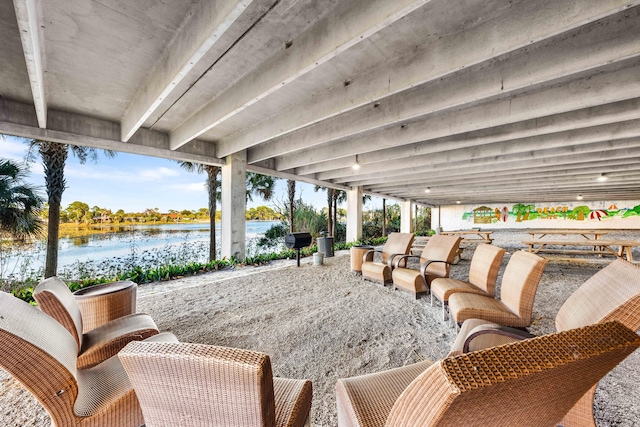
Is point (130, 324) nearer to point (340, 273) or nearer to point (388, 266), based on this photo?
point (388, 266)

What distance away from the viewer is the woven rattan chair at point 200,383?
708 mm

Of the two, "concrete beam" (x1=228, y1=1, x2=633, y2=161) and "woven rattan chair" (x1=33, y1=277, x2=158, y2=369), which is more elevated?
"concrete beam" (x1=228, y1=1, x2=633, y2=161)

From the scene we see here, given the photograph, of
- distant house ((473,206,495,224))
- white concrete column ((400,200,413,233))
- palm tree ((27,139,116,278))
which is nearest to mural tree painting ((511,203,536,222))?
distant house ((473,206,495,224))

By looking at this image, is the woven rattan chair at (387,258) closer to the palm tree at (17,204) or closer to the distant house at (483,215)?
the palm tree at (17,204)

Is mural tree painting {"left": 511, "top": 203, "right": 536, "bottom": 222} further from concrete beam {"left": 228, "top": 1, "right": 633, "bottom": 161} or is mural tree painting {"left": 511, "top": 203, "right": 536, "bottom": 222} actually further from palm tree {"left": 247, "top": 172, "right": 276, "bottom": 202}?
concrete beam {"left": 228, "top": 1, "right": 633, "bottom": 161}

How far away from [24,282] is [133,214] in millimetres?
8202

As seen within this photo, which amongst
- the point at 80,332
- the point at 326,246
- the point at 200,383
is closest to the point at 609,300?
the point at 200,383

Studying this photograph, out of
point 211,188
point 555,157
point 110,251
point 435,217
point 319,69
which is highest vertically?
point 319,69

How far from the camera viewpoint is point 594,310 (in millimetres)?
1442

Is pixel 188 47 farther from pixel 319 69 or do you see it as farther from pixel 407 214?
pixel 407 214

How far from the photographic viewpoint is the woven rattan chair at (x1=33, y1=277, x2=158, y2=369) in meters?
1.69

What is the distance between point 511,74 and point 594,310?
8.42ft

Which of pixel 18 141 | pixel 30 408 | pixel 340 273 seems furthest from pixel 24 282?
pixel 340 273

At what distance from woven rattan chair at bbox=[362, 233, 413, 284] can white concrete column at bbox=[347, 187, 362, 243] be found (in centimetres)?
599
